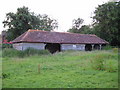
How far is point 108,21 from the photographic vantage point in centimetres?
3127

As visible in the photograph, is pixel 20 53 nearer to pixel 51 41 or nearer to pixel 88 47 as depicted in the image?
pixel 51 41

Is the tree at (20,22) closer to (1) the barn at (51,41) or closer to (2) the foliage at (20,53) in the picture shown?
(1) the barn at (51,41)

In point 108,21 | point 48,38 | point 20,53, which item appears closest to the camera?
point 20,53

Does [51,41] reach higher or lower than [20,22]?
lower

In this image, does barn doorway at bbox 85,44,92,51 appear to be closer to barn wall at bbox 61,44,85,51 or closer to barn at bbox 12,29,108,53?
barn at bbox 12,29,108,53

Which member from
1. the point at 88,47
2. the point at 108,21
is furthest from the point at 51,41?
the point at 108,21

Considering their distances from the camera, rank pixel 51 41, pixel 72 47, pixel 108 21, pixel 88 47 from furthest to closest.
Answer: pixel 108 21
pixel 88 47
pixel 72 47
pixel 51 41

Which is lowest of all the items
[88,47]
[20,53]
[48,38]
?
[20,53]

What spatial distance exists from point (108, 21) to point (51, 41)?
1548 centimetres

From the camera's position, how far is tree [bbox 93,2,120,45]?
101 feet

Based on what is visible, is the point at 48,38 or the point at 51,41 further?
the point at 48,38

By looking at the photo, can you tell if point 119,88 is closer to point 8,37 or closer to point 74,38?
point 74,38

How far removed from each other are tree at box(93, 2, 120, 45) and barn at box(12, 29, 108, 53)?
5659mm

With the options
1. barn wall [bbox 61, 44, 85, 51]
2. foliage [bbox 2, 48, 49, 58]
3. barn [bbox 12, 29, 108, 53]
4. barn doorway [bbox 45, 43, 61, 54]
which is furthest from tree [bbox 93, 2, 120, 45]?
foliage [bbox 2, 48, 49, 58]
